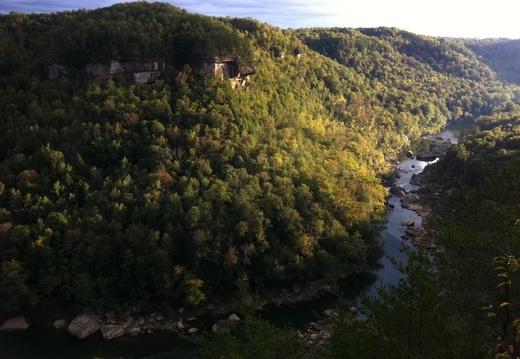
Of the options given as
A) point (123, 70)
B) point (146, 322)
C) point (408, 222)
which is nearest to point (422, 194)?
point (408, 222)

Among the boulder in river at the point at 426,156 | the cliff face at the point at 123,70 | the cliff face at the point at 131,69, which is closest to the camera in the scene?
the cliff face at the point at 123,70

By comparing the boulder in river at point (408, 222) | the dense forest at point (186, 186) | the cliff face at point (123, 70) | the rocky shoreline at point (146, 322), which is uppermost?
the cliff face at point (123, 70)

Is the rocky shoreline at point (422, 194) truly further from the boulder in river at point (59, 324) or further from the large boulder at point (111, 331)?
the boulder in river at point (59, 324)

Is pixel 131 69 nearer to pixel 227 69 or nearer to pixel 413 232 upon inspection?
pixel 227 69

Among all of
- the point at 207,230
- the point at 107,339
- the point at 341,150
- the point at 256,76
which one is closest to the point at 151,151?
the point at 207,230

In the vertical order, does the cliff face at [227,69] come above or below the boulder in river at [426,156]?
above

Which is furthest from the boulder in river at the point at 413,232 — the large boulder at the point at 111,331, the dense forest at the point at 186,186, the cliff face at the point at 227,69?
the large boulder at the point at 111,331

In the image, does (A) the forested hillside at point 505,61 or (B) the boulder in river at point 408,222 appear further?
(A) the forested hillside at point 505,61
